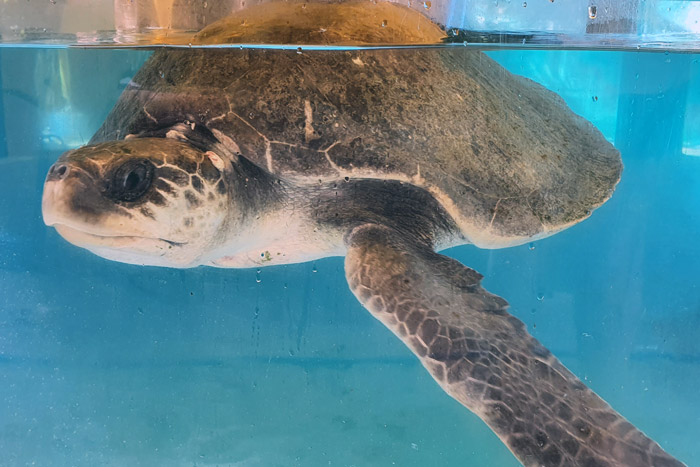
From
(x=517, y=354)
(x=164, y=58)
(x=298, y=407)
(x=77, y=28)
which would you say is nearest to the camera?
(x=517, y=354)

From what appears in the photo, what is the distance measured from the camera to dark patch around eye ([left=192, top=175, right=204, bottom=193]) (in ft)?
6.36

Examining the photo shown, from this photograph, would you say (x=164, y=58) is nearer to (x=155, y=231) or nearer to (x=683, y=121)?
(x=155, y=231)

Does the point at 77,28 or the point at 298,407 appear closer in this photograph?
the point at 77,28

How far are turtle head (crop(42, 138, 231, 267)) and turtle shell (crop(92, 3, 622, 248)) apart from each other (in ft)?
0.89

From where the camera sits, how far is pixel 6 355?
4355 millimetres

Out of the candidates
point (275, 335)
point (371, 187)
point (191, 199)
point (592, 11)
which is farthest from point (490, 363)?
point (275, 335)

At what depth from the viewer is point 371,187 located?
243cm

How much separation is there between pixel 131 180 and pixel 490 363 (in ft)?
5.00

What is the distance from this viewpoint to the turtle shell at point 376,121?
2156 mm

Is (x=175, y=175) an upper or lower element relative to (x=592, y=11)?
lower

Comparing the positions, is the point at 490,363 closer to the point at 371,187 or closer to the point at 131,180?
the point at 371,187

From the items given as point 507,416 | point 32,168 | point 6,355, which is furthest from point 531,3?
point 6,355

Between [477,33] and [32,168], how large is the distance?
4145 millimetres

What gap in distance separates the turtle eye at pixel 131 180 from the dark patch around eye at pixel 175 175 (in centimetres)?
4
